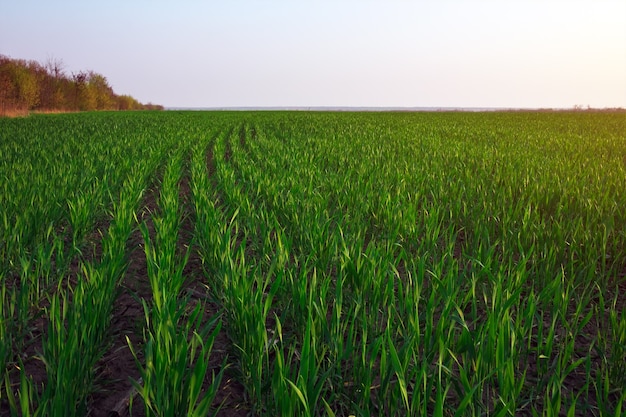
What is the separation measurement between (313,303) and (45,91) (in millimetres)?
71480

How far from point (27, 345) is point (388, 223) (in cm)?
298

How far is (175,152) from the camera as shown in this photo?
35.0ft

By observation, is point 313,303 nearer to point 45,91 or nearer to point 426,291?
point 426,291

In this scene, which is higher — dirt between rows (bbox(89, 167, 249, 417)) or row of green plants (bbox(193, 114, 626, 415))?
row of green plants (bbox(193, 114, 626, 415))

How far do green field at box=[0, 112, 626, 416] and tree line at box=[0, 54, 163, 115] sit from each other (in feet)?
124

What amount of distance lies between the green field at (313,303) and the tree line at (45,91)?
37705mm

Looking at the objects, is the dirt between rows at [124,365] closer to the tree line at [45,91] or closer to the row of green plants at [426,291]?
the row of green plants at [426,291]

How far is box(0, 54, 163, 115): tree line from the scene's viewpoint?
46.4m

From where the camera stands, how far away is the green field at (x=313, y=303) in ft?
6.38

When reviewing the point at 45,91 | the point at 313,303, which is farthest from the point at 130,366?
the point at 45,91

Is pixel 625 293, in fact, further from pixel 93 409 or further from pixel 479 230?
pixel 93 409

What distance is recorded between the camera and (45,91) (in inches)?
2468

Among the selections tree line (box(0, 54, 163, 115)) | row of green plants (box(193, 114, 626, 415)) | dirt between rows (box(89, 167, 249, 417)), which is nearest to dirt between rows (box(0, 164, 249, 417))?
dirt between rows (box(89, 167, 249, 417))

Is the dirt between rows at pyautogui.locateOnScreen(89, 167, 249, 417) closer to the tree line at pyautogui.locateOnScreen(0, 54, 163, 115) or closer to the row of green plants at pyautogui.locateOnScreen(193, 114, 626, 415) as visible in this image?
the row of green plants at pyautogui.locateOnScreen(193, 114, 626, 415)
